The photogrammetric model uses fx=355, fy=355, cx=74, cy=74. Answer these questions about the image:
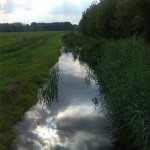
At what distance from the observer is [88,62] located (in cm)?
2995

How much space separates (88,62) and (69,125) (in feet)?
56.1

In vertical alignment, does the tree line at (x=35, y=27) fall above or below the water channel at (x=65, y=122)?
below

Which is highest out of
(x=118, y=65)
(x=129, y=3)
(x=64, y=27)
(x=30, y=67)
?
(x=129, y=3)

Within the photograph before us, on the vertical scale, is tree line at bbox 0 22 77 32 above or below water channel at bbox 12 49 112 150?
below

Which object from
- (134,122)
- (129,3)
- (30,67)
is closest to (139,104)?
(134,122)

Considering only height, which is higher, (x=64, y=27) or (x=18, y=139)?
(x=18, y=139)

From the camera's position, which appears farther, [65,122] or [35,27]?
[35,27]

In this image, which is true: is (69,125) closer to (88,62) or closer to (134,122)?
(134,122)

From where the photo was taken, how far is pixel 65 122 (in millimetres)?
13531

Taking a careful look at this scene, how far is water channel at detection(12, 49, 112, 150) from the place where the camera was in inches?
437

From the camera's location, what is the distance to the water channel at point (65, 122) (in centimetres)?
1111

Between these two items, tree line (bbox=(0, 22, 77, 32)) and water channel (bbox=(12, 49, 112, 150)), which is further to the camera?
tree line (bbox=(0, 22, 77, 32))

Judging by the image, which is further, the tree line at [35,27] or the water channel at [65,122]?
the tree line at [35,27]

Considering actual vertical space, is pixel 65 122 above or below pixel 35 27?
above
